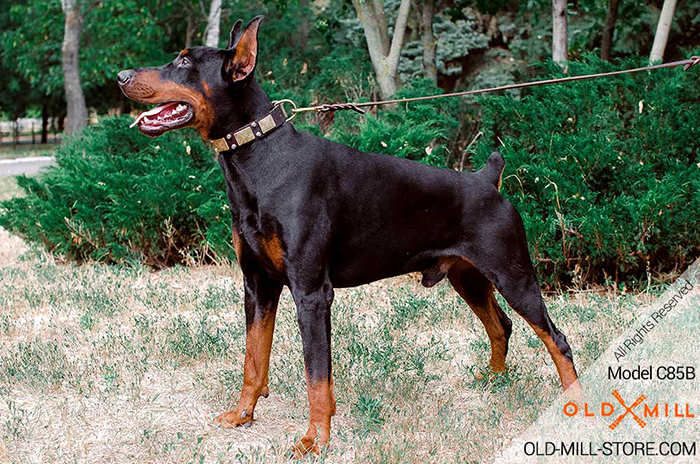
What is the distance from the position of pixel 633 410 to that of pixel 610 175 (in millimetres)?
2868

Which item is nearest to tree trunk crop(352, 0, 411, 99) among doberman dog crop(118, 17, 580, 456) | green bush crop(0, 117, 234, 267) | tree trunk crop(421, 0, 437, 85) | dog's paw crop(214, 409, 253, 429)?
tree trunk crop(421, 0, 437, 85)

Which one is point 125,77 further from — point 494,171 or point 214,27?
point 214,27

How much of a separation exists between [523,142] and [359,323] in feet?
7.74

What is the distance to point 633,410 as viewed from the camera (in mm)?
3943

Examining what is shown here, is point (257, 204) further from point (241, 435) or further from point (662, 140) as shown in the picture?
point (662, 140)

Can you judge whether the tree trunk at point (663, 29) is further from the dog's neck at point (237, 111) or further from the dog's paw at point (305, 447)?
the dog's paw at point (305, 447)

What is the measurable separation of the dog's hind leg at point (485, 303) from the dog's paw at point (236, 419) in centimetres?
139

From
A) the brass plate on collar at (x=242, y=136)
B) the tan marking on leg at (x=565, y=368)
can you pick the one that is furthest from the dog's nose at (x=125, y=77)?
the tan marking on leg at (x=565, y=368)

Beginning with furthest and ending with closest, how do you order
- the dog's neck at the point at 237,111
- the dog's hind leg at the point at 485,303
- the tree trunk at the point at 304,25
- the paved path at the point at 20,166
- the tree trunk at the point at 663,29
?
the paved path at the point at 20,166, the tree trunk at the point at 304,25, the tree trunk at the point at 663,29, the dog's hind leg at the point at 485,303, the dog's neck at the point at 237,111

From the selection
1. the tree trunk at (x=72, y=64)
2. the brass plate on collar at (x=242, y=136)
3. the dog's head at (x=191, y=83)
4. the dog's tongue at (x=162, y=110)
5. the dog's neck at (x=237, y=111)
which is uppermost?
the dog's head at (x=191, y=83)

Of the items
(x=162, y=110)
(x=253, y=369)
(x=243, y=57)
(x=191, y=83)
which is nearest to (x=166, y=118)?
(x=162, y=110)

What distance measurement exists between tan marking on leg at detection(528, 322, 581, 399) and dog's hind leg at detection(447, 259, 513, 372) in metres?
0.45

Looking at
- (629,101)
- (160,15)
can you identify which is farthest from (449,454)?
(160,15)

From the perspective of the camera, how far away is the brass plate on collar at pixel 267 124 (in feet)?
11.6
